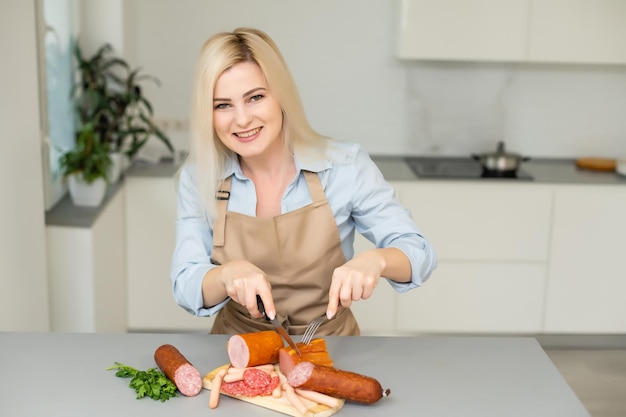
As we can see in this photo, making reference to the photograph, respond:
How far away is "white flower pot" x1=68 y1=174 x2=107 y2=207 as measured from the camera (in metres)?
3.51

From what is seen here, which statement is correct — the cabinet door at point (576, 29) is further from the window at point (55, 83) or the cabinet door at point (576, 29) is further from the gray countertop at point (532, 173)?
the window at point (55, 83)

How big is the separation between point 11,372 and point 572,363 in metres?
3.14

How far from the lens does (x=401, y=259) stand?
82.2 inches

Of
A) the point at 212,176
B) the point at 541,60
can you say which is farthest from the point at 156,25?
the point at 212,176

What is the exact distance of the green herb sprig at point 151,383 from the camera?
1.74m

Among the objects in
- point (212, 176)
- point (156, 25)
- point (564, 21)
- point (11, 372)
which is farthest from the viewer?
point (156, 25)

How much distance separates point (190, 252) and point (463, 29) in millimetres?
2395

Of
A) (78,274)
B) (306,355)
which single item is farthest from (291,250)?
Result: (78,274)

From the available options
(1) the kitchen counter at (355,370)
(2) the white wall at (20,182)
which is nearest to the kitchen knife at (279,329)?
(1) the kitchen counter at (355,370)

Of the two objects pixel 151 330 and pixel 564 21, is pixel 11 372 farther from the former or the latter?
pixel 564 21

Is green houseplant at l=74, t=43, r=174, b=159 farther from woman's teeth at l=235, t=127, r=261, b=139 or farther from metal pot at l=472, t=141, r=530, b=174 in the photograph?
woman's teeth at l=235, t=127, r=261, b=139

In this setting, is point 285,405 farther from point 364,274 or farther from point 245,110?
point 245,110

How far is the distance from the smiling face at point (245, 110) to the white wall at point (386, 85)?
2376mm

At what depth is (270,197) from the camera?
7.88ft
